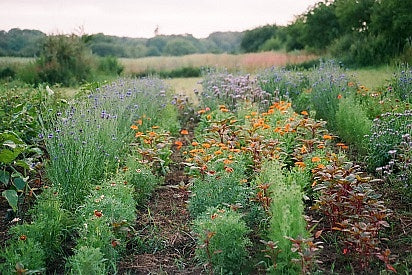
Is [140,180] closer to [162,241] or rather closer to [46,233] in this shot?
[162,241]

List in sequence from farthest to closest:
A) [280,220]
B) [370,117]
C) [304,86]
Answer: [304,86] → [370,117] → [280,220]

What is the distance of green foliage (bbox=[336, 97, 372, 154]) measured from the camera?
17.4 feet

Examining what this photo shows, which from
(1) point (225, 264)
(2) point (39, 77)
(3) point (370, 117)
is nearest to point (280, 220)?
(1) point (225, 264)

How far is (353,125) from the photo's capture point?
5.66 meters

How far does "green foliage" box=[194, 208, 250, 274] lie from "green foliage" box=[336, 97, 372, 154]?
2685 millimetres

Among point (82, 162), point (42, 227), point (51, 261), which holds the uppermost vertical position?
point (82, 162)

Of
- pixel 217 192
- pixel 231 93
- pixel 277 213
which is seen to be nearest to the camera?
pixel 277 213

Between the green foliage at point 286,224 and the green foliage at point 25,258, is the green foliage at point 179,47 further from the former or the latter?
the green foliage at point 286,224

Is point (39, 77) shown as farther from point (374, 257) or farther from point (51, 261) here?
point (374, 257)

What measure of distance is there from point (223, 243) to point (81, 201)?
1.51m

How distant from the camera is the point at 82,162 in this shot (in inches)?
149

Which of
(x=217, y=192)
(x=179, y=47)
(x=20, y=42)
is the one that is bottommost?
(x=217, y=192)

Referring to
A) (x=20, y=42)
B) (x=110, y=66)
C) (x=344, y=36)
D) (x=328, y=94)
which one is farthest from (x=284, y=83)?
(x=110, y=66)

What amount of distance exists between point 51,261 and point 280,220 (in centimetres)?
162
